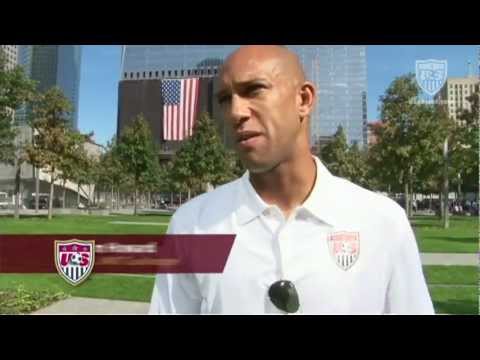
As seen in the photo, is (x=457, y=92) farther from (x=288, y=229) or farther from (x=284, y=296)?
(x=284, y=296)

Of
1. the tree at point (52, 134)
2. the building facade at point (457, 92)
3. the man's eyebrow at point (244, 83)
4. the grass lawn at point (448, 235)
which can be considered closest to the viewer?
the man's eyebrow at point (244, 83)

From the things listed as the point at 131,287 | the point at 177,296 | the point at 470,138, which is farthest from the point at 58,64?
the point at 470,138

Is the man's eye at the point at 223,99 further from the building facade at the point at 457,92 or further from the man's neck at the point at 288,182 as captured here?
the building facade at the point at 457,92

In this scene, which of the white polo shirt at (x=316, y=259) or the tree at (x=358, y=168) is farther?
the tree at (x=358, y=168)

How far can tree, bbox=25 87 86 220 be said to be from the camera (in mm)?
3689

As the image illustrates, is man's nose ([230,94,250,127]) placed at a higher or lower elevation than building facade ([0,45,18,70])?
lower

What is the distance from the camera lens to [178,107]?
342cm

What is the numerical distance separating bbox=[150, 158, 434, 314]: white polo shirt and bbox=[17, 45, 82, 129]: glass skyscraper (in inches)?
65.7

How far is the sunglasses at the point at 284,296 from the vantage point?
7.14 feet

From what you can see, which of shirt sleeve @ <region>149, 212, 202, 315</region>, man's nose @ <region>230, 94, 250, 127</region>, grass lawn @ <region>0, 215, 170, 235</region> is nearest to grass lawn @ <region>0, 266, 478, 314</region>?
grass lawn @ <region>0, 215, 170, 235</region>

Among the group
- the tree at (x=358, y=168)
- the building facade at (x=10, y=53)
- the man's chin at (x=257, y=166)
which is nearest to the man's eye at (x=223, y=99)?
the man's chin at (x=257, y=166)

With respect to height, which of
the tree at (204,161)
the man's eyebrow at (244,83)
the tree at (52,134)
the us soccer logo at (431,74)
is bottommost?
the tree at (204,161)

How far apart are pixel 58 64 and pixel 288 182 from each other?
201 cm

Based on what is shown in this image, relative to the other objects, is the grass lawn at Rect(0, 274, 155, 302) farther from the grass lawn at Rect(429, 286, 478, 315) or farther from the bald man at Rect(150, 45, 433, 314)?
the grass lawn at Rect(429, 286, 478, 315)
